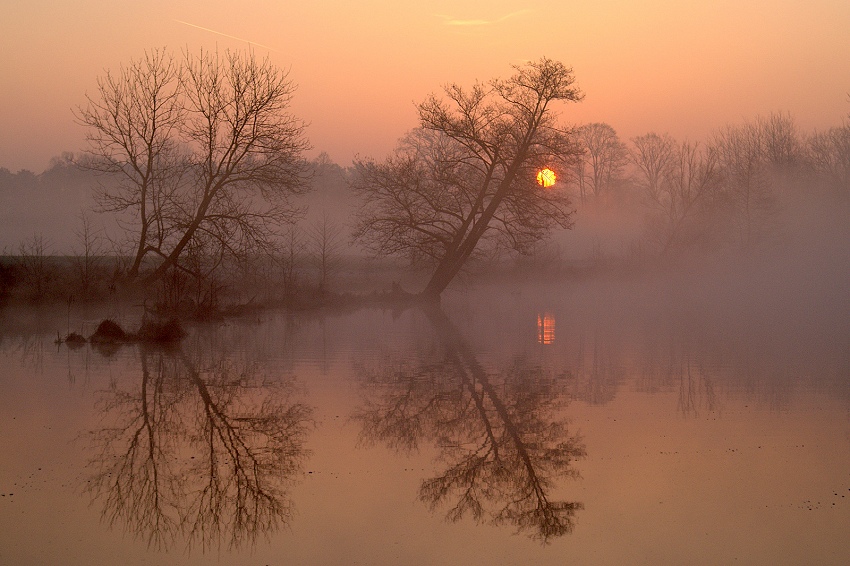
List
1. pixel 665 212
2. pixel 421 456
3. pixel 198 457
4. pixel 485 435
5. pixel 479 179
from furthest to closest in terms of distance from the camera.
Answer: pixel 665 212
pixel 479 179
pixel 485 435
pixel 421 456
pixel 198 457

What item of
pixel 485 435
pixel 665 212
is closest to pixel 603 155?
pixel 665 212

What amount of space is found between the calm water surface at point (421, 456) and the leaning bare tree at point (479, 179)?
1548 centimetres

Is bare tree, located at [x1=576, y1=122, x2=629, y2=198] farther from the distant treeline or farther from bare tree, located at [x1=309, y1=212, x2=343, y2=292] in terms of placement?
bare tree, located at [x1=309, y1=212, x2=343, y2=292]

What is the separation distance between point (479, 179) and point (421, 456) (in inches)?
1009

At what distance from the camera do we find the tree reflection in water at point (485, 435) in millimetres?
6883

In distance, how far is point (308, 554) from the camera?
5.81m

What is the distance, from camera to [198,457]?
27.1 ft

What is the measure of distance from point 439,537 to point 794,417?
20.2 ft

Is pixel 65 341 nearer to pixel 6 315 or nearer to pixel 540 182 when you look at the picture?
pixel 6 315

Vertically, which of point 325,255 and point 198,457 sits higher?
point 325,255

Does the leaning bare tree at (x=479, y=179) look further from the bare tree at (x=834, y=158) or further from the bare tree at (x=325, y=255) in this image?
the bare tree at (x=834, y=158)

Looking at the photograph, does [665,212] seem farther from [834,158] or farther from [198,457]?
[198,457]

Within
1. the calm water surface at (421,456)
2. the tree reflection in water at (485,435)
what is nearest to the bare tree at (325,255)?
the calm water surface at (421,456)

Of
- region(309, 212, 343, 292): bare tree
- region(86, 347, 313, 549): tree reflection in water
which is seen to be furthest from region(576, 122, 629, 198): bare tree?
region(86, 347, 313, 549): tree reflection in water
